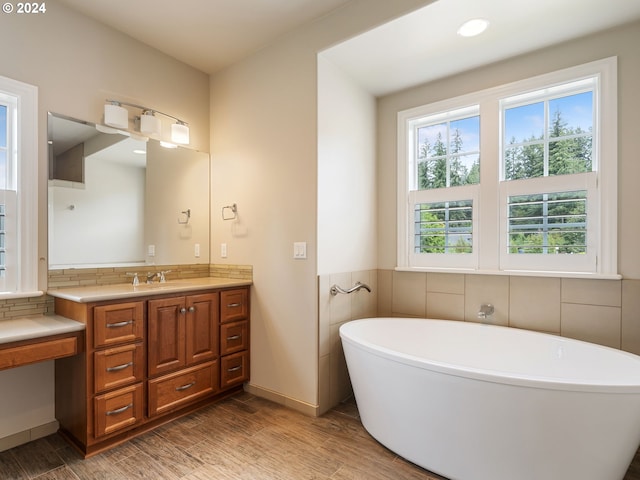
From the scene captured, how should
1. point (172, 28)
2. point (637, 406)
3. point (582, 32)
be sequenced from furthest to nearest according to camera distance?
1. point (172, 28)
2. point (582, 32)
3. point (637, 406)

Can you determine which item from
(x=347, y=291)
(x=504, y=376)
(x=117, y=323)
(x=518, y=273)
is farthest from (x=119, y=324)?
(x=518, y=273)

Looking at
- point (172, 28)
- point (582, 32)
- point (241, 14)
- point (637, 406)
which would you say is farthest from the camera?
point (172, 28)

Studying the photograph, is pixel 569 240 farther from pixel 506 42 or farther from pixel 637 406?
pixel 506 42

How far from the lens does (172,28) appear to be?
7.80 ft

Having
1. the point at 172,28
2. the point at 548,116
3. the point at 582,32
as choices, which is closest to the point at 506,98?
the point at 548,116

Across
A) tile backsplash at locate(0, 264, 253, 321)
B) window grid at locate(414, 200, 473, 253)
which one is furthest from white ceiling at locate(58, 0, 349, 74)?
Answer: tile backsplash at locate(0, 264, 253, 321)

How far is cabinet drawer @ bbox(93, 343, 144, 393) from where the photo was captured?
1.84 meters

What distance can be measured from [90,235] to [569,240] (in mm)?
3248

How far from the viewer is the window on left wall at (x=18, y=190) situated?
6.39 ft

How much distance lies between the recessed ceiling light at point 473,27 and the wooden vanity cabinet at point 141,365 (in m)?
2.36

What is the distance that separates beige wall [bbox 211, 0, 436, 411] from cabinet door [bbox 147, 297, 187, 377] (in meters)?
0.60

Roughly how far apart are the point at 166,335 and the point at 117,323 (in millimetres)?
326

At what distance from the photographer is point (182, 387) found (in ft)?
7.36

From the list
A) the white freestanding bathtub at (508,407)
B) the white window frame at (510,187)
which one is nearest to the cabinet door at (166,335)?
the white freestanding bathtub at (508,407)
